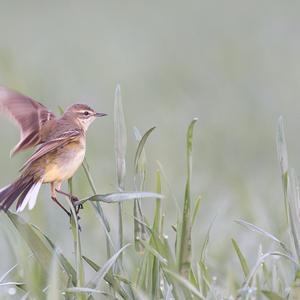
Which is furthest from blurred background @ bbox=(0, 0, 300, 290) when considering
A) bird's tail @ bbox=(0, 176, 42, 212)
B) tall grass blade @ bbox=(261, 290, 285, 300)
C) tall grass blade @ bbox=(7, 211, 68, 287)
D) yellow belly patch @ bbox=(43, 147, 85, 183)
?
tall grass blade @ bbox=(261, 290, 285, 300)

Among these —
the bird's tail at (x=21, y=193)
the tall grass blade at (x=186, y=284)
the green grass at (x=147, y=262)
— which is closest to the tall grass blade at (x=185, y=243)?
the green grass at (x=147, y=262)

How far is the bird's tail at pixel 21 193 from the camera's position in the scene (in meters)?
4.19

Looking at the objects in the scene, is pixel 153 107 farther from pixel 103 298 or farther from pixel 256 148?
pixel 103 298

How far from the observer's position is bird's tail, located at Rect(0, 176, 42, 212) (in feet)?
13.7

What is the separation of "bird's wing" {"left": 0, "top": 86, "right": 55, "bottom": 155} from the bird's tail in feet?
0.50

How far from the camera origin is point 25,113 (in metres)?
4.64

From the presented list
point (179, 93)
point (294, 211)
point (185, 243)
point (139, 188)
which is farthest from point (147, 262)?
point (179, 93)

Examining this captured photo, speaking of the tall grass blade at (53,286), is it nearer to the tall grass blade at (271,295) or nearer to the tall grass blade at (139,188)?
the tall grass blade at (139,188)

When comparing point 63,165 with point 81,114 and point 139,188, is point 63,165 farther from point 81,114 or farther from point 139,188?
point 81,114

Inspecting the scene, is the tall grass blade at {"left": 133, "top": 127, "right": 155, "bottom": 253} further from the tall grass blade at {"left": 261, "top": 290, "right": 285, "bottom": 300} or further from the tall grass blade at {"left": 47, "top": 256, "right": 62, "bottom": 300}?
the tall grass blade at {"left": 261, "top": 290, "right": 285, "bottom": 300}

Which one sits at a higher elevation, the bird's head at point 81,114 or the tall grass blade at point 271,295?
the bird's head at point 81,114

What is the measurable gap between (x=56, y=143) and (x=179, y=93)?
4654mm

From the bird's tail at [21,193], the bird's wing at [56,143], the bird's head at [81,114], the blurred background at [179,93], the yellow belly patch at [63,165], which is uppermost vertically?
the bird's head at [81,114]

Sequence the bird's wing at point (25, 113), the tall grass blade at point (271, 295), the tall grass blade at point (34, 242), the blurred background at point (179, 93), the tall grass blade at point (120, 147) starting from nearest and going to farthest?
Result: 1. the tall grass blade at point (271, 295)
2. the tall grass blade at point (34, 242)
3. the tall grass blade at point (120, 147)
4. the bird's wing at point (25, 113)
5. the blurred background at point (179, 93)
